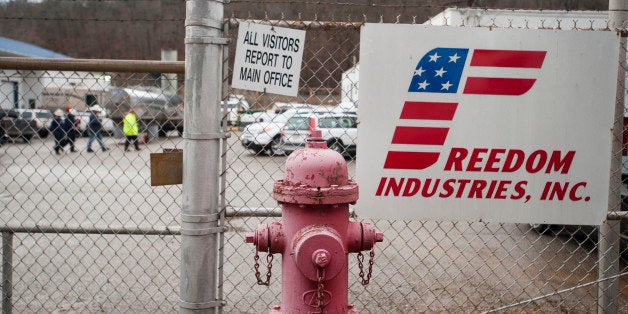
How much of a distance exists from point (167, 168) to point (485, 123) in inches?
60.9

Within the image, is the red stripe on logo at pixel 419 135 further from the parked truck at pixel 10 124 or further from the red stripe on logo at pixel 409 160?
the parked truck at pixel 10 124

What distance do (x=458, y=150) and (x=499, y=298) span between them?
258cm

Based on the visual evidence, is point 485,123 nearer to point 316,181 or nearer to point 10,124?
point 316,181

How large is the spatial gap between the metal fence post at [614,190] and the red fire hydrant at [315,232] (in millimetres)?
1512

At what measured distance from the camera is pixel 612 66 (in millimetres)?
2758

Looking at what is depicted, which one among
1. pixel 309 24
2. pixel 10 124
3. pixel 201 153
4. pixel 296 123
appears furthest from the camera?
pixel 10 124

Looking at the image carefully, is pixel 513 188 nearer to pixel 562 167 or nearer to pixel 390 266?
pixel 562 167

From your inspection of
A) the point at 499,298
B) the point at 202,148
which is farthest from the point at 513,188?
the point at 499,298

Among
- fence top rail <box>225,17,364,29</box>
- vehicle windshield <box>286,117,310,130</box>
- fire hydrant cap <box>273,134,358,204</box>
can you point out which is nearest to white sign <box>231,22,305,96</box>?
fence top rail <box>225,17,364,29</box>

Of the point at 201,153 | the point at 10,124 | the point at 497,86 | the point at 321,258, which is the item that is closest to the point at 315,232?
the point at 321,258

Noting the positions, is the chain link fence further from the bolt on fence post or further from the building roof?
the building roof

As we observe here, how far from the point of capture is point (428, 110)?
2707 millimetres

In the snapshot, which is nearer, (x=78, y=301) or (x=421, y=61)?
(x=421, y=61)

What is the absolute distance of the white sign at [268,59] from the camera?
2486 millimetres
